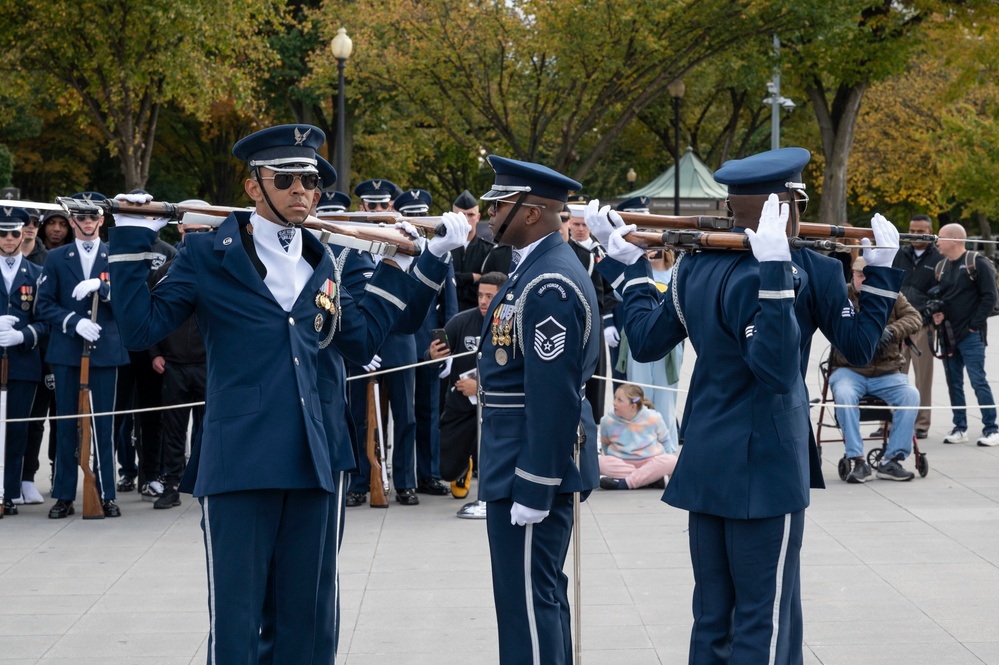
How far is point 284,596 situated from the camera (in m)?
4.39

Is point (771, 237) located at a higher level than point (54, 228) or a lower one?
lower

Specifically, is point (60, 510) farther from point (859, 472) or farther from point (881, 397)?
point (881, 397)

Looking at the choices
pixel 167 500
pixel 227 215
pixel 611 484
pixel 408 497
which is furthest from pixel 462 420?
pixel 227 215

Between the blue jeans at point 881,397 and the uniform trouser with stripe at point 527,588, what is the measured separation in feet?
19.5

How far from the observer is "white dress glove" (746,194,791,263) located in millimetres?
4016

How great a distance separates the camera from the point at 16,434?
930 cm

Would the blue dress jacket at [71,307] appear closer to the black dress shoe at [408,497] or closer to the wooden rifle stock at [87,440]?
the wooden rifle stock at [87,440]

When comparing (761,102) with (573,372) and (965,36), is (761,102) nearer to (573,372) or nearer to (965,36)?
(965,36)

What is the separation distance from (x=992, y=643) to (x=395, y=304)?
3.28 m

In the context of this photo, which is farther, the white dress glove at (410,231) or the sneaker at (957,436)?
the sneaker at (957,436)

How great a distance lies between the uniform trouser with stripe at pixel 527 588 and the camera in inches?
181

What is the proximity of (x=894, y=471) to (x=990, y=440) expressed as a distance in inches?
85.3

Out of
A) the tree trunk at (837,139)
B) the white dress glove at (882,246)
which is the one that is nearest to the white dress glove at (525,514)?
the white dress glove at (882,246)

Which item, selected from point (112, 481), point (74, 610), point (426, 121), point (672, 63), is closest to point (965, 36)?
point (672, 63)
